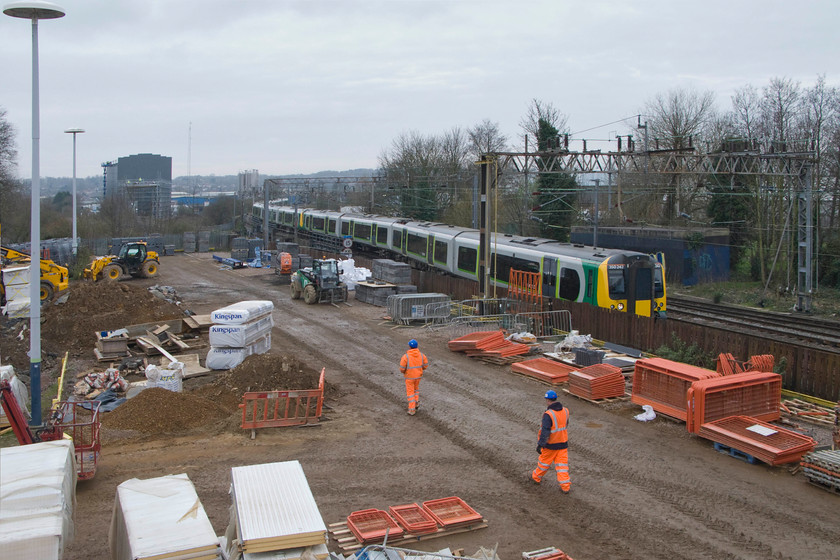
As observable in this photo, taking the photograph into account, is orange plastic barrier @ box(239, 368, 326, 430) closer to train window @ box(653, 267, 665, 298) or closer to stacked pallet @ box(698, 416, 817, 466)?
stacked pallet @ box(698, 416, 817, 466)

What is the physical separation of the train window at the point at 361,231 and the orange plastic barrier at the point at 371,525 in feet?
101

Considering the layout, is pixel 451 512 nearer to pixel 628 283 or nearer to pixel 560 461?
pixel 560 461

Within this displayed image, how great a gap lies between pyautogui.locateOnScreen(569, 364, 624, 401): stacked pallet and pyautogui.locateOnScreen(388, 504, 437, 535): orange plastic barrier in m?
6.38

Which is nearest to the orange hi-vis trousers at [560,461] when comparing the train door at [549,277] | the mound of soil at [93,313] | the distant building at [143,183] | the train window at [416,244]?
the train door at [549,277]

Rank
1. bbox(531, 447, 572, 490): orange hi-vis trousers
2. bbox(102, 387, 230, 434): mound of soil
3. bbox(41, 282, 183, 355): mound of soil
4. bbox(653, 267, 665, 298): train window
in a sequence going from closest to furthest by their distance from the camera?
1. bbox(531, 447, 572, 490): orange hi-vis trousers
2. bbox(102, 387, 230, 434): mound of soil
3. bbox(41, 282, 183, 355): mound of soil
4. bbox(653, 267, 665, 298): train window

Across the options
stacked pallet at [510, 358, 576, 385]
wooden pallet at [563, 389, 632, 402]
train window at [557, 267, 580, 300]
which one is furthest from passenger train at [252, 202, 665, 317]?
wooden pallet at [563, 389, 632, 402]

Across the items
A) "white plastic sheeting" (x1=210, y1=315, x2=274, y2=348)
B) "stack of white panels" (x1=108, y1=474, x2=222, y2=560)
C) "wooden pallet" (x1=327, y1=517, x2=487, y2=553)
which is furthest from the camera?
"white plastic sheeting" (x1=210, y1=315, x2=274, y2=348)

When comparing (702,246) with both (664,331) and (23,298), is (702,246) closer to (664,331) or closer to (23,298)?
(664,331)

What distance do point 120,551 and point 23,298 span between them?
64.1 feet

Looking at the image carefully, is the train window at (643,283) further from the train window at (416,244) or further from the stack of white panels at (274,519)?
the stack of white panels at (274,519)

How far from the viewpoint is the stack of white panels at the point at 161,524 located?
5805mm

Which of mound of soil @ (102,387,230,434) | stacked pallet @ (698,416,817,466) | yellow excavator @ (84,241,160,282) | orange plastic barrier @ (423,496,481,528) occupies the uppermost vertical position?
yellow excavator @ (84,241,160,282)

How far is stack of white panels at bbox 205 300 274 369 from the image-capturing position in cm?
1594

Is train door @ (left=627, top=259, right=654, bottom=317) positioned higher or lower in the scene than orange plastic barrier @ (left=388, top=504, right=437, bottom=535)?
higher
